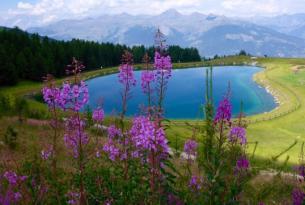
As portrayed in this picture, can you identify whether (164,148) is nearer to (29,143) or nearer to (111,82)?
(29,143)

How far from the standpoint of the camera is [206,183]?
21.2 feet

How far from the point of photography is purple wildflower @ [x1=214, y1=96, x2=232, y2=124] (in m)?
6.05

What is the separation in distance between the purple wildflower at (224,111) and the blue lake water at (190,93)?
274 ft

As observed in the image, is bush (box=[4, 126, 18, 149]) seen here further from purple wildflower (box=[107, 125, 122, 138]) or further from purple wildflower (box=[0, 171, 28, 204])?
purple wildflower (box=[0, 171, 28, 204])

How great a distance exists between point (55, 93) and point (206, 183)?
270 cm

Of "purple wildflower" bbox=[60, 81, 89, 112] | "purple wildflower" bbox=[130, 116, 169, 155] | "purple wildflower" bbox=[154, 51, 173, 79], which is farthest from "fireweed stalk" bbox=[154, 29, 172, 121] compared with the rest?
"purple wildflower" bbox=[60, 81, 89, 112]

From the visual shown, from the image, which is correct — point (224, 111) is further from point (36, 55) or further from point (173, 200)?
point (36, 55)

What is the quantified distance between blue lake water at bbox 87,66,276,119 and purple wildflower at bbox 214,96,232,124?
83440 millimetres

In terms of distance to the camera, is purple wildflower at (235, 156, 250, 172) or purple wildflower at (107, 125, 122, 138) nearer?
purple wildflower at (235, 156, 250, 172)

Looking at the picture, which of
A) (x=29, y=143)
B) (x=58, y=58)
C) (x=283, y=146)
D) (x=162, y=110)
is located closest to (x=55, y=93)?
(x=162, y=110)

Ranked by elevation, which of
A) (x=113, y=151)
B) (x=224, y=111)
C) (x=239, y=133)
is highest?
(x=224, y=111)

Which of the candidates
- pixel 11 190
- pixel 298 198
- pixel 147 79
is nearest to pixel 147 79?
pixel 147 79

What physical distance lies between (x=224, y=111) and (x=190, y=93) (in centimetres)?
12958

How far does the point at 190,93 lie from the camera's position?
135125 millimetres
